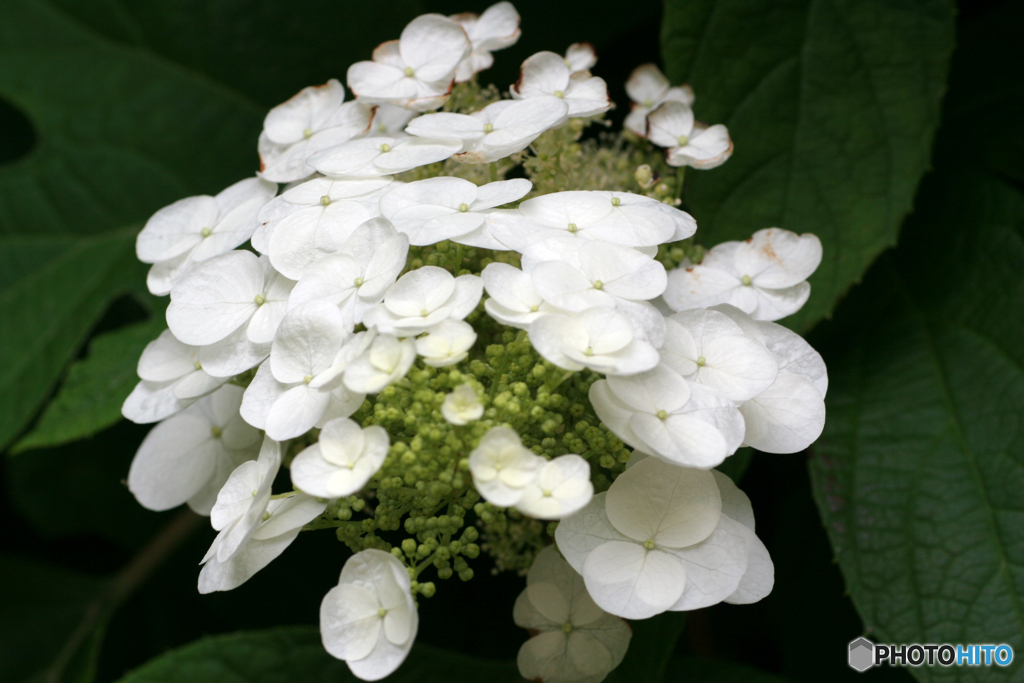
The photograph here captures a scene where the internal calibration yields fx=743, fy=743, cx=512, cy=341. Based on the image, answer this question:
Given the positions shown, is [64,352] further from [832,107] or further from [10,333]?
[832,107]

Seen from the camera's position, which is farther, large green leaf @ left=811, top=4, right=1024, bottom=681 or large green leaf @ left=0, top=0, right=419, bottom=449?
large green leaf @ left=0, top=0, right=419, bottom=449

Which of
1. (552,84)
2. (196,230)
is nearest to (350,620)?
(196,230)

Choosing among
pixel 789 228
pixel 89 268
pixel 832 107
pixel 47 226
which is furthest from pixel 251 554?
pixel 47 226

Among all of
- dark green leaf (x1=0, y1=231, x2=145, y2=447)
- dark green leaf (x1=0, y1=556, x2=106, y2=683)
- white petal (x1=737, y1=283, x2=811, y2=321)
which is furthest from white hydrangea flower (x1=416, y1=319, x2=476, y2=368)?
dark green leaf (x1=0, y1=556, x2=106, y2=683)

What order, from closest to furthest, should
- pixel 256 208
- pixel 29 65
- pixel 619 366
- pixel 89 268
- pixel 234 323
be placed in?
1. pixel 619 366
2. pixel 234 323
3. pixel 256 208
4. pixel 89 268
5. pixel 29 65

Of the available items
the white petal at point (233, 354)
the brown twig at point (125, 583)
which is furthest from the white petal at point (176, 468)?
the brown twig at point (125, 583)

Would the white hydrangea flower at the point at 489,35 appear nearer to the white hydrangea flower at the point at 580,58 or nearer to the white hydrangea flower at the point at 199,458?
the white hydrangea flower at the point at 580,58

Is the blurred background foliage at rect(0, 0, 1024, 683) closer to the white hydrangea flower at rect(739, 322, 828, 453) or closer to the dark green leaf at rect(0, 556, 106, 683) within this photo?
the dark green leaf at rect(0, 556, 106, 683)
